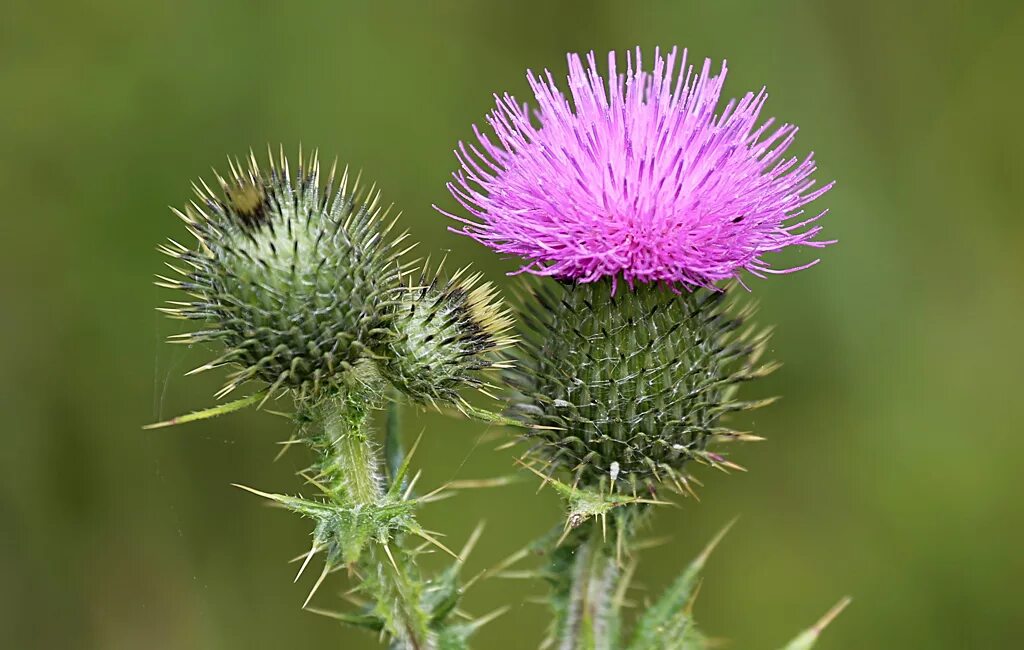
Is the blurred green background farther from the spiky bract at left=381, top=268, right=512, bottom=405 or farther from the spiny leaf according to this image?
the spiny leaf

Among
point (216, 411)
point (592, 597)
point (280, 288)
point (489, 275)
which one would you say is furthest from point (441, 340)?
point (489, 275)

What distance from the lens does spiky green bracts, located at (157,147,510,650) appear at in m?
3.36

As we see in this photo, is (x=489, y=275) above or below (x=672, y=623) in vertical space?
above

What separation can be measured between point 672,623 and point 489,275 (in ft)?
7.84

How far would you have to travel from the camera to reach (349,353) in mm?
3471

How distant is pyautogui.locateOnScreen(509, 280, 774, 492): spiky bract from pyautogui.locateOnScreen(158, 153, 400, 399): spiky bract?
0.76 m

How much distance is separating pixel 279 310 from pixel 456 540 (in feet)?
8.25

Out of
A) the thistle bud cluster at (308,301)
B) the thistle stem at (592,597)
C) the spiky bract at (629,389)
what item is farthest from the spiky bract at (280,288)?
the thistle stem at (592,597)

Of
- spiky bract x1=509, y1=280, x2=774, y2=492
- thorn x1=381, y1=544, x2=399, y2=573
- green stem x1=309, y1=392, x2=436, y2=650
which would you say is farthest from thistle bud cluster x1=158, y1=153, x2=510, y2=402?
thorn x1=381, y1=544, x2=399, y2=573

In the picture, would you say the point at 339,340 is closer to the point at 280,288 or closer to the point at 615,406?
the point at 280,288

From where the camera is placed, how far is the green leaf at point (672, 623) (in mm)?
3758

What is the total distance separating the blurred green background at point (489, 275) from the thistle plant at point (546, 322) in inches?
67.6

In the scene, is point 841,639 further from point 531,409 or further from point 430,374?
point 430,374

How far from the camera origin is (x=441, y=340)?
11.7ft
